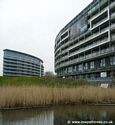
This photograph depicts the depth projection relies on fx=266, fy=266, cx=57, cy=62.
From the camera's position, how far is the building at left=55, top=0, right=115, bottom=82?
1932 inches

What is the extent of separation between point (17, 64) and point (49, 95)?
398ft

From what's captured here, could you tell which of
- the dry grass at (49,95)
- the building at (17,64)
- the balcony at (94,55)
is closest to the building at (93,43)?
the balcony at (94,55)

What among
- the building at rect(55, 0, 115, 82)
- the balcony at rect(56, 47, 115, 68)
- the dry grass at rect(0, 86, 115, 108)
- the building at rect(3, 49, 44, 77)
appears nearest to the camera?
the dry grass at rect(0, 86, 115, 108)

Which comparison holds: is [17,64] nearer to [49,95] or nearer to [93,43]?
[93,43]

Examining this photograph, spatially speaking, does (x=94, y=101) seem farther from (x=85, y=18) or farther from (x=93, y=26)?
(x=85, y=18)

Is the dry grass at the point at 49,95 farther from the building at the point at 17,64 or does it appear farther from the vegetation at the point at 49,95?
the building at the point at 17,64

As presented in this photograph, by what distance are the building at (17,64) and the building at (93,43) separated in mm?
56519

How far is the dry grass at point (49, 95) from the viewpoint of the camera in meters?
15.6

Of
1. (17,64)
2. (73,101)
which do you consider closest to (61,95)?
(73,101)

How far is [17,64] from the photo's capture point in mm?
136500

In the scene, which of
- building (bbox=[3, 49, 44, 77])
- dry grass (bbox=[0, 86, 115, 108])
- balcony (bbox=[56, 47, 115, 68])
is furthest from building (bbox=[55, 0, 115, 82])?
building (bbox=[3, 49, 44, 77])

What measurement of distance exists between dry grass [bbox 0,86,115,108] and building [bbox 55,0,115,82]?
20.2 m

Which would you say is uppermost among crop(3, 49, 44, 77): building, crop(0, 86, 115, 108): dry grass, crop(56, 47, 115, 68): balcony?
crop(3, 49, 44, 77): building

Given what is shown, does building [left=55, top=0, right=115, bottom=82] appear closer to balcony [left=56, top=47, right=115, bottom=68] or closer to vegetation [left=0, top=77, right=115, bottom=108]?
balcony [left=56, top=47, right=115, bottom=68]
